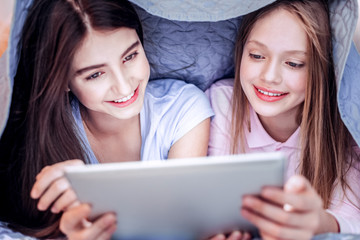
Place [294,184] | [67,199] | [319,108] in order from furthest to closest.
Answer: [319,108], [67,199], [294,184]

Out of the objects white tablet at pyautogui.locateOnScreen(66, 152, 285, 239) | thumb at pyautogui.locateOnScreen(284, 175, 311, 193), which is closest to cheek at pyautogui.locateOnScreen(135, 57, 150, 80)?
white tablet at pyautogui.locateOnScreen(66, 152, 285, 239)

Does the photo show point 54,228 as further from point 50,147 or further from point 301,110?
point 301,110

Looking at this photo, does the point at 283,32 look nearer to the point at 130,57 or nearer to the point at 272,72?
the point at 272,72

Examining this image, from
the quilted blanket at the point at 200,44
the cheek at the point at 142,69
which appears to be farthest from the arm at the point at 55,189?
the cheek at the point at 142,69

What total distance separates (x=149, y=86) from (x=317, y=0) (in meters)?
0.50

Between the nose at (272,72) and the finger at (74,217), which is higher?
the nose at (272,72)

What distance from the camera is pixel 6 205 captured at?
1067 millimetres

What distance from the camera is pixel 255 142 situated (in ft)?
3.74

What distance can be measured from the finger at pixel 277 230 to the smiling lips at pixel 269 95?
15.4 inches

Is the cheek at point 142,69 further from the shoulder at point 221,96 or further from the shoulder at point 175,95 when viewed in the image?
the shoulder at point 221,96

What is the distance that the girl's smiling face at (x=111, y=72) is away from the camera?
34.8 inches

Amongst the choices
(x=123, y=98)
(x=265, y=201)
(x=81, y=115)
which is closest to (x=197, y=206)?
(x=265, y=201)

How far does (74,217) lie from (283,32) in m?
0.61

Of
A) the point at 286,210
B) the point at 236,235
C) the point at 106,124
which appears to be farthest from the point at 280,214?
the point at 106,124
